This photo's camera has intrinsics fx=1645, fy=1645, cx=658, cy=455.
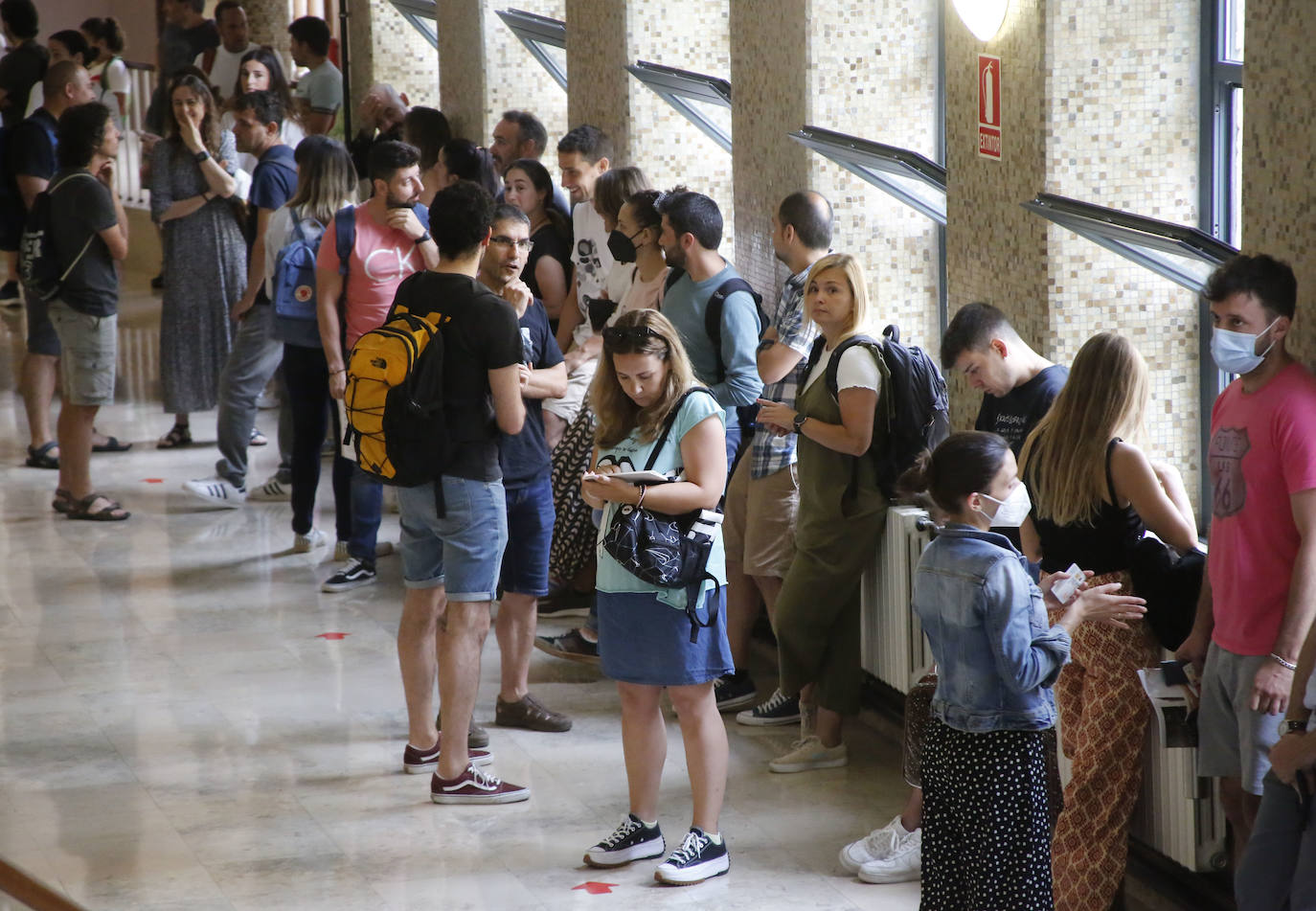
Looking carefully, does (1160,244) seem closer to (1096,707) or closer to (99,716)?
(1096,707)

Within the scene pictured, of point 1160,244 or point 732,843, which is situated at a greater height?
point 1160,244

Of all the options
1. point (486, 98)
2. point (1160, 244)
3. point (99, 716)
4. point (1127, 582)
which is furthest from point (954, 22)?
point (486, 98)

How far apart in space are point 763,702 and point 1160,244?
215 cm

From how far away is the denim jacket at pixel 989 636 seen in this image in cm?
331

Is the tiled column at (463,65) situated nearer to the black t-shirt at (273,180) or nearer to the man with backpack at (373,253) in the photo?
the black t-shirt at (273,180)

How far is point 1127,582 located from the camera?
384 centimetres

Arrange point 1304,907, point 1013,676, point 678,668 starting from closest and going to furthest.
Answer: point 1304,907 → point 1013,676 → point 678,668

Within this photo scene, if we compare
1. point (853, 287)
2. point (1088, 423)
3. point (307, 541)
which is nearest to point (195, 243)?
point (307, 541)

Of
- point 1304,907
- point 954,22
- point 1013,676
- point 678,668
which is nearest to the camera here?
point 1304,907

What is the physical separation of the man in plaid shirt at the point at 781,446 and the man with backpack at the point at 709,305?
77mm

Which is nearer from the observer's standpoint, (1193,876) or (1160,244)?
(1193,876)

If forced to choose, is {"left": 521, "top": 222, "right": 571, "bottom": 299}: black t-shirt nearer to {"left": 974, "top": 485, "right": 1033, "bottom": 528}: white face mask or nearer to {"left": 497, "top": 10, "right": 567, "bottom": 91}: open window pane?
{"left": 497, "top": 10, "right": 567, "bottom": 91}: open window pane

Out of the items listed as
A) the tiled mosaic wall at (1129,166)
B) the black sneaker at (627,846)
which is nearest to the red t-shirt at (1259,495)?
the tiled mosaic wall at (1129,166)

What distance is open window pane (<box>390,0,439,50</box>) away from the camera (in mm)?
10578
